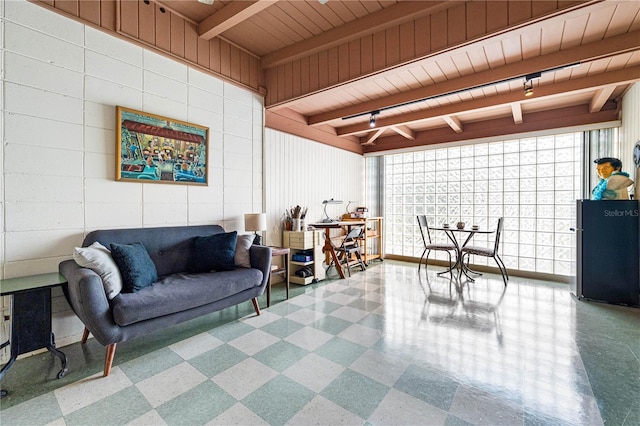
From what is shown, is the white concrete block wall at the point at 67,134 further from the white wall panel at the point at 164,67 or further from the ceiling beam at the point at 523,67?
the ceiling beam at the point at 523,67

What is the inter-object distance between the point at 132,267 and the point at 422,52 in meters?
3.08

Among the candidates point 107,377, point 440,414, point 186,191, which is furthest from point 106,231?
point 440,414

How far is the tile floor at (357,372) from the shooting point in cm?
152

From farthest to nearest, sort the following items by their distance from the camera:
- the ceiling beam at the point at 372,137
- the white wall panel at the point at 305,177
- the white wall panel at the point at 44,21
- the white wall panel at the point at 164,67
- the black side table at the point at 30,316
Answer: the ceiling beam at the point at 372,137, the white wall panel at the point at 305,177, the white wall panel at the point at 164,67, the white wall panel at the point at 44,21, the black side table at the point at 30,316

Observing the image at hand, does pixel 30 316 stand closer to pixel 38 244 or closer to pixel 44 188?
pixel 38 244

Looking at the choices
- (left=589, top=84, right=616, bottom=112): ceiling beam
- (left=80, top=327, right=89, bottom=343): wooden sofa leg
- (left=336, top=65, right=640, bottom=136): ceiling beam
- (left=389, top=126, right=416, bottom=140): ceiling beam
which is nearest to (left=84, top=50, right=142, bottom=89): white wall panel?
(left=80, top=327, right=89, bottom=343): wooden sofa leg

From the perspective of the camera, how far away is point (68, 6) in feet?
7.45

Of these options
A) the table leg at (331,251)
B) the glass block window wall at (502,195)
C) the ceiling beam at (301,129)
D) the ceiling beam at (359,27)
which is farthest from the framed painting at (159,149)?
the glass block window wall at (502,195)

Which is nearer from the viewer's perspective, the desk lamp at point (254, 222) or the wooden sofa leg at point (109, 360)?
the wooden sofa leg at point (109, 360)

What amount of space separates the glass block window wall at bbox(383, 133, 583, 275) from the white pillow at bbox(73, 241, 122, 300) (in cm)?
505

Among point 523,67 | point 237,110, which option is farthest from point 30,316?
point 523,67

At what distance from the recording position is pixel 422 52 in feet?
8.33

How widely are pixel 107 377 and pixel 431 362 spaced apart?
224 cm

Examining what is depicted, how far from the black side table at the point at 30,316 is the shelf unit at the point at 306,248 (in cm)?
257
